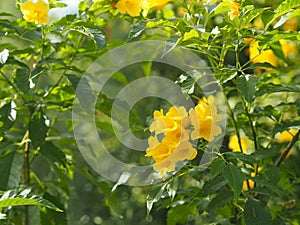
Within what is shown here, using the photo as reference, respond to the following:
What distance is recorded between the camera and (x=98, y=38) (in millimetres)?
1115

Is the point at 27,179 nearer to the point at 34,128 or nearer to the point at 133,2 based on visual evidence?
the point at 34,128

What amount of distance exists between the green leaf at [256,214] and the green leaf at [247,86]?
0.78 ft

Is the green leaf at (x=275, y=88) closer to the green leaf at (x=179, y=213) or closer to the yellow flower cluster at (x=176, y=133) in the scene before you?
the yellow flower cluster at (x=176, y=133)

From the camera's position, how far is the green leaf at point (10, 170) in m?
1.32

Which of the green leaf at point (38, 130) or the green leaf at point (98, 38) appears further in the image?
the green leaf at point (38, 130)

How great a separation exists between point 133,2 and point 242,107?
340mm

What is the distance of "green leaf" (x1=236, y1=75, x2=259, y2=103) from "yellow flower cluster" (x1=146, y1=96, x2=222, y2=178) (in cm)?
8

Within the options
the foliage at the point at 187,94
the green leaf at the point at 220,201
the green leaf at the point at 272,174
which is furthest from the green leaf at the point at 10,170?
the green leaf at the point at 272,174

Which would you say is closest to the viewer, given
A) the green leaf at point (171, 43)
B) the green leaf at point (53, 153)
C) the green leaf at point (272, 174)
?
the green leaf at point (171, 43)

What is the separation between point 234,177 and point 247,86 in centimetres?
17

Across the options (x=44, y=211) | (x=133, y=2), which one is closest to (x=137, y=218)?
(x=44, y=211)

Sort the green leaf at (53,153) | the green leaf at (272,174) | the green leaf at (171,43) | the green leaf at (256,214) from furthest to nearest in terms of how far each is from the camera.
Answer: the green leaf at (53,153) → the green leaf at (272,174) → the green leaf at (256,214) → the green leaf at (171,43)

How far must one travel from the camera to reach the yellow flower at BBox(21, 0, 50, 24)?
1194 millimetres

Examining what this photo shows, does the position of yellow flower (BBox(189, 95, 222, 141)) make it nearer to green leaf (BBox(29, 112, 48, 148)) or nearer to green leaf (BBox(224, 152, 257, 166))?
green leaf (BBox(224, 152, 257, 166))
